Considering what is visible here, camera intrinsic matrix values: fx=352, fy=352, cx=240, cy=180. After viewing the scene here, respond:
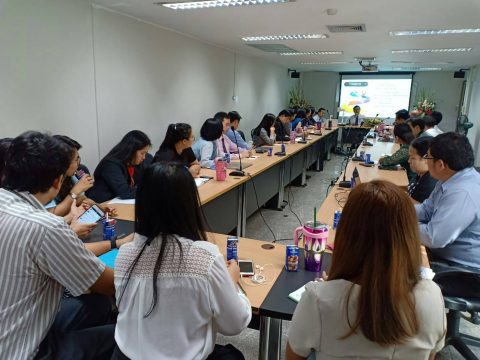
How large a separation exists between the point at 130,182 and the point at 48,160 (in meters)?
1.69

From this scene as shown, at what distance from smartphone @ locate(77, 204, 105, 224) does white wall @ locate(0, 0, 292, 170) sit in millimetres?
1504

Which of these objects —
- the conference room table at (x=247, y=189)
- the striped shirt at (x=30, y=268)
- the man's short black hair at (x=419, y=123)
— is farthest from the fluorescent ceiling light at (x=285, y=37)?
the striped shirt at (x=30, y=268)

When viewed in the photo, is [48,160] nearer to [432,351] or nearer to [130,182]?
[432,351]

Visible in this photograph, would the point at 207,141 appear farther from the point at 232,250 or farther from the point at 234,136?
the point at 232,250

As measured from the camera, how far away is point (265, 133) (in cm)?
579

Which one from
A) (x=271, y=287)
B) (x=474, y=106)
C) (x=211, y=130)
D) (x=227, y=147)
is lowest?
(x=271, y=287)

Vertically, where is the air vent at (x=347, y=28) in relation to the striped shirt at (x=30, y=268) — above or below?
above

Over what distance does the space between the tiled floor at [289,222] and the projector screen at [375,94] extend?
203 inches

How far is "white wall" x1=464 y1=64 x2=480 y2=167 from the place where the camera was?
844 cm

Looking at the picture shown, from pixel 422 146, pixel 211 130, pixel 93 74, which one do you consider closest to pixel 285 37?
pixel 211 130

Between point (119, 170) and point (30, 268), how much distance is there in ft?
5.53

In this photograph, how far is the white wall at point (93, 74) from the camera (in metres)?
3.10

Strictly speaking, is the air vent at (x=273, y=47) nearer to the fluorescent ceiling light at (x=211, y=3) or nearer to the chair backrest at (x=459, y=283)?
the fluorescent ceiling light at (x=211, y=3)

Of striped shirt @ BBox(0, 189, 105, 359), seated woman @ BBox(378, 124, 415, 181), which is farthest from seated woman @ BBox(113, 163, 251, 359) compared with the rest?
seated woman @ BBox(378, 124, 415, 181)
